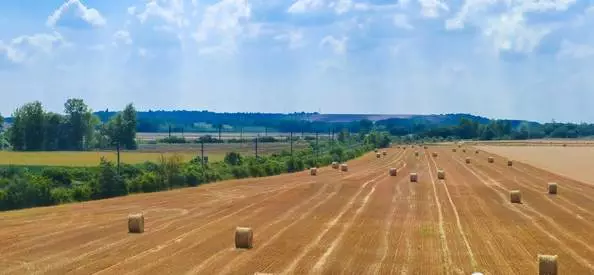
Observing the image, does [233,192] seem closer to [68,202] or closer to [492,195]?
[68,202]

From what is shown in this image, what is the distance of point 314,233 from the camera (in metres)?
25.4

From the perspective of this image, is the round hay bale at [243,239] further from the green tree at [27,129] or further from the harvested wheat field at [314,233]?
the green tree at [27,129]

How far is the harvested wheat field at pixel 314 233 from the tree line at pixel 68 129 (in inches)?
3647

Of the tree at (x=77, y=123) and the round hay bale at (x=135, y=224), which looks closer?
the round hay bale at (x=135, y=224)

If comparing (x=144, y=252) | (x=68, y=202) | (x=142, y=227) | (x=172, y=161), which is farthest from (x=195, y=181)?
(x=144, y=252)

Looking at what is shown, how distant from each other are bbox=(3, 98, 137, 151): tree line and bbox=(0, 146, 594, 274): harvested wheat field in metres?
92.6

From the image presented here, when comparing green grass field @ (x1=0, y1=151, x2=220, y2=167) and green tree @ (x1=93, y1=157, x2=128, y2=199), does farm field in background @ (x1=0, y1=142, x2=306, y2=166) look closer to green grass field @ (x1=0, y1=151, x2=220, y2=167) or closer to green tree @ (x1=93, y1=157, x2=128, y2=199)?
green grass field @ (x1=0, y1=151, x2=220, y2=167)

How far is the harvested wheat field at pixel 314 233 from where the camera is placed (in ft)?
64.1

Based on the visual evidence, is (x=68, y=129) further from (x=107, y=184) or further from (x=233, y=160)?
(x=107, y=184)

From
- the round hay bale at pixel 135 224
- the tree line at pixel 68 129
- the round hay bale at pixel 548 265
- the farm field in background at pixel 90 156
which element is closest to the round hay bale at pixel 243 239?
the round hay bale at pixel 135 224

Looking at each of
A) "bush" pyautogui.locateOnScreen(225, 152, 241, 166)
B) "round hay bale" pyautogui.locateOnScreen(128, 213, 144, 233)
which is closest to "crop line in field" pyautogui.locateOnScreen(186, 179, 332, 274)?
"round hay bale" pyautogui.locateOnScreen(128, 213, 144, 233)

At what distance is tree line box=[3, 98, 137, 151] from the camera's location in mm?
130500

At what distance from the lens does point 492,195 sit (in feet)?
131

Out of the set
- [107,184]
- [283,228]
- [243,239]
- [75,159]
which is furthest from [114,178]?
[75,159]
